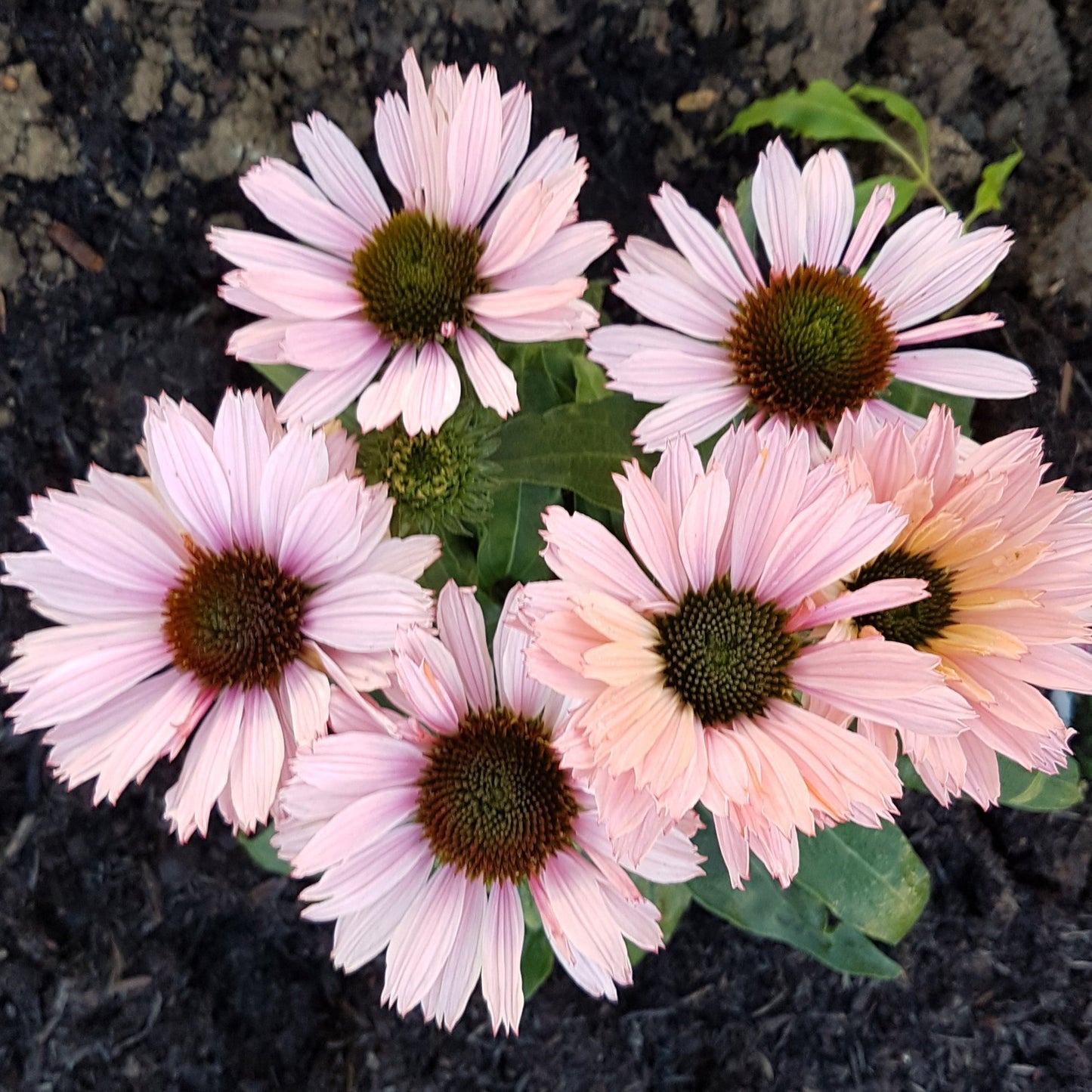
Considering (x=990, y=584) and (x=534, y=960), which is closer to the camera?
(x=990, y=584)

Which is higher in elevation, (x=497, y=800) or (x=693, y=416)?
(x=693, y=416)

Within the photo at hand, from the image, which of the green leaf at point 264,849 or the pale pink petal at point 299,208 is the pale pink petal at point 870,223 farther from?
the green leaf at point 264,849

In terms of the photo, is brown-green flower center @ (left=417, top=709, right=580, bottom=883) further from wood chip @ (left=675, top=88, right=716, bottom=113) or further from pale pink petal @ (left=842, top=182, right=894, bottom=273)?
wood chip @ (left=675, top=88, right=716, bottom=113)

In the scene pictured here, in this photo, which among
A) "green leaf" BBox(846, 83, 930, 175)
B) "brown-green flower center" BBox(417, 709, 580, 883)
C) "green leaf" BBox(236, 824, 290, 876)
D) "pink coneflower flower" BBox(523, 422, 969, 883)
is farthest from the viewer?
"green leaf" BBox(846, 83, 930, 175)

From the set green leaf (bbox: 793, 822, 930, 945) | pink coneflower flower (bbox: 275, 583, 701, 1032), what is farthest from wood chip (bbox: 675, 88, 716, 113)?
green leaf (bbox: 793, 822, 930, 945)

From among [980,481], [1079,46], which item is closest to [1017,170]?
[1079,46]

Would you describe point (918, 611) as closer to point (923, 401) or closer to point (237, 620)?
point (923, 401)

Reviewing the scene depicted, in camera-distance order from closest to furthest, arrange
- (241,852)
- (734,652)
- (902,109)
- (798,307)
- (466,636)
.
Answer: (734,652) < (466,636) < (798,307) < (902,109) < (241,852)

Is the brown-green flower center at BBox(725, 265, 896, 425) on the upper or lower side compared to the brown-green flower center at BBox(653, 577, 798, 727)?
upper

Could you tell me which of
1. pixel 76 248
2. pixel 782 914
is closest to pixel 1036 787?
pixel 782 914
